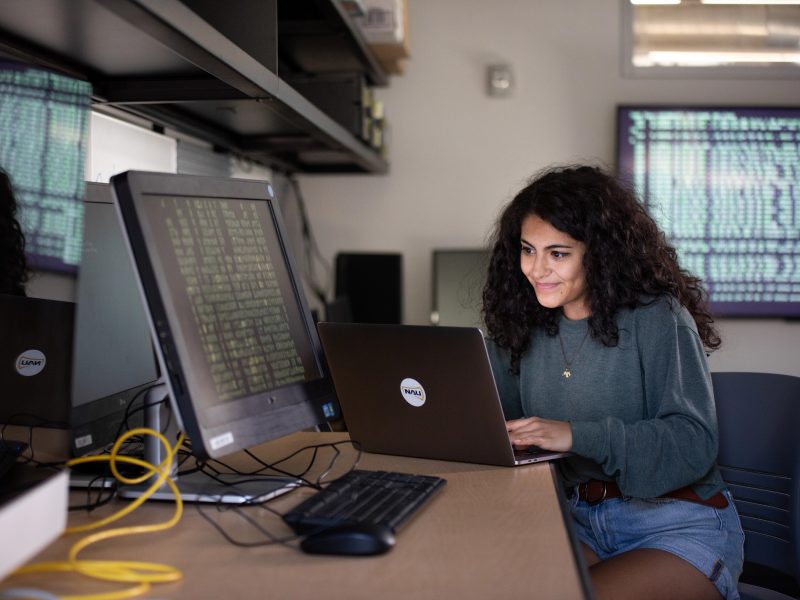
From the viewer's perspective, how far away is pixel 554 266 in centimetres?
171

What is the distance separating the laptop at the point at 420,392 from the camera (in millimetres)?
1301

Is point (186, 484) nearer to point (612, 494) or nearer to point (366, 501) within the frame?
point (366, 501)

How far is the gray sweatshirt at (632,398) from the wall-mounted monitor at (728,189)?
185cm

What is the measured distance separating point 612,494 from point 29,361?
104 cm

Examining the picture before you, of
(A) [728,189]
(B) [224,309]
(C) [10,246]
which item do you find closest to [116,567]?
(B) [224,309]

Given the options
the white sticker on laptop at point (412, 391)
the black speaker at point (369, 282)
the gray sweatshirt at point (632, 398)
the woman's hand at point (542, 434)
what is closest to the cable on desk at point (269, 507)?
the white sticker on laptop at point (412, 391)

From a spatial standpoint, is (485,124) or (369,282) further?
(485,124)

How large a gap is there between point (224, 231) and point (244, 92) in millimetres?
629

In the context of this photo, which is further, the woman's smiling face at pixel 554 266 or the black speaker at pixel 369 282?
the black speaker at pixel 369 282

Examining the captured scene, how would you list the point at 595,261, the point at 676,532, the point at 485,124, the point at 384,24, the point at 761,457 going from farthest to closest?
the point at 485,124, the point at 384,24, the point at 595,261, the point at 761,457, the point at 676,532

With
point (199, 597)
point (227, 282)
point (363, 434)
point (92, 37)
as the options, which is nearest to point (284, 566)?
point (199, 597)

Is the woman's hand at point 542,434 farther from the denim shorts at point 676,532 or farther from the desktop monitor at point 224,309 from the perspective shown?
the desktop monitor at point 224,309

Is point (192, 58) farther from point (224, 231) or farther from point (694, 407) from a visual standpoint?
point (694, 407)

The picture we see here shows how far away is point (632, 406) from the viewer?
5.31ft
